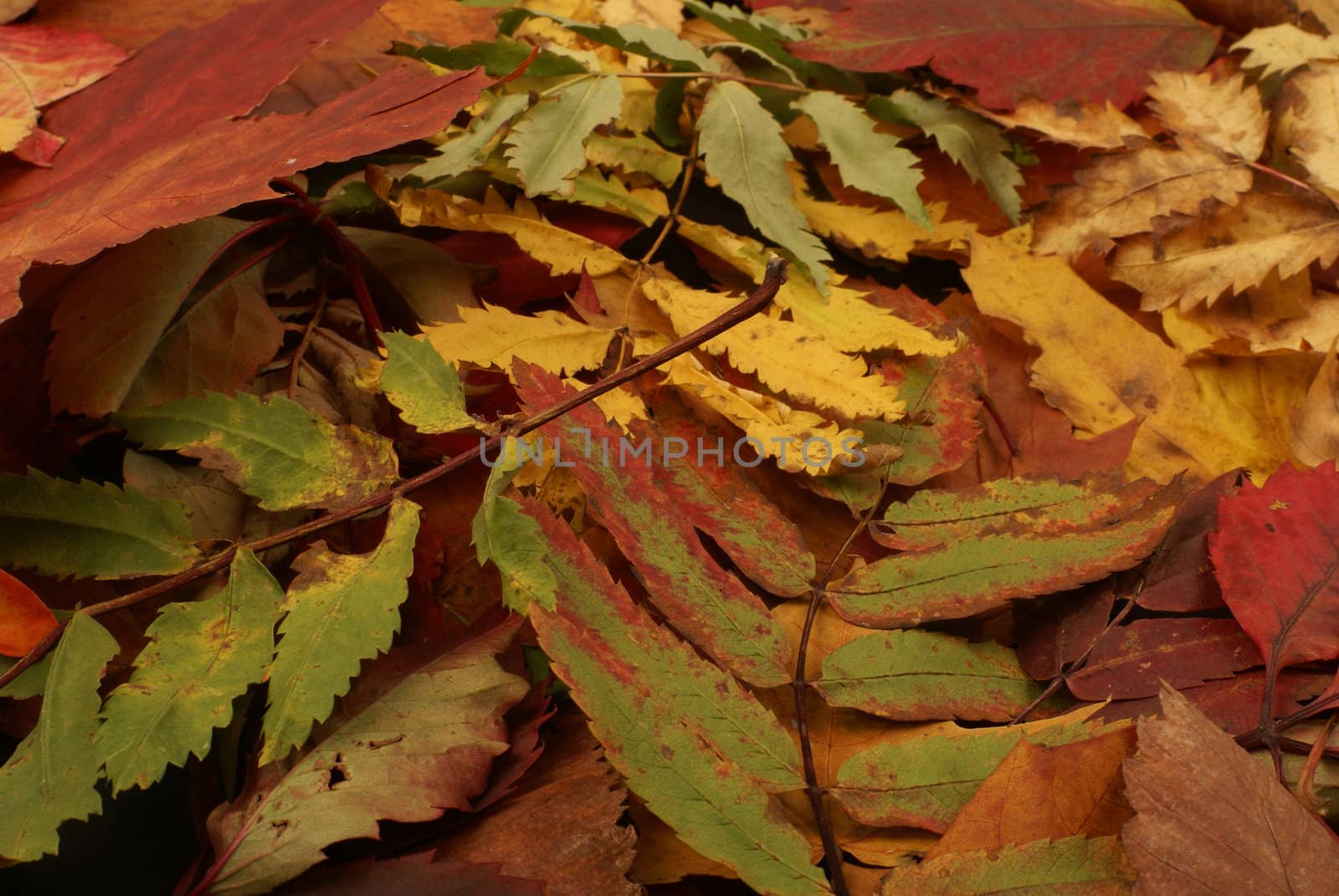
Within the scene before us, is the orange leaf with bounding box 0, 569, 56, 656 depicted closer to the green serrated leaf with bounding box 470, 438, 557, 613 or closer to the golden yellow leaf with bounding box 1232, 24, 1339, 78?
the green serrated leaf with bounding box 470, 438, 557, 613

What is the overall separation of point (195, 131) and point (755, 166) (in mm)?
302

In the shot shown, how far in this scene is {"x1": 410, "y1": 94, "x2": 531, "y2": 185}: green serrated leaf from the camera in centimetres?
56

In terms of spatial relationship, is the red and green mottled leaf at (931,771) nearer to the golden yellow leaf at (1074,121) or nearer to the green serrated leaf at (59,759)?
the green serrated leaf at (59,759)

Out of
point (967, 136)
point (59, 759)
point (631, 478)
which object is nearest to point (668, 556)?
point (631, 478)

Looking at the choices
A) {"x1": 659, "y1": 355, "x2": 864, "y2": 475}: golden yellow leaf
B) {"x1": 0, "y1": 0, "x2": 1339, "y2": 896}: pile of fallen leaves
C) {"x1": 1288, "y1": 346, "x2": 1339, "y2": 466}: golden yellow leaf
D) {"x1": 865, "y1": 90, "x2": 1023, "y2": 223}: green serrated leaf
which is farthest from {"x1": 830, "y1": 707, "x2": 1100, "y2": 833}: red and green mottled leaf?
{"x1": 865, "y1": 90, "x2": 1023, "y2": 223}: green serrated leaf

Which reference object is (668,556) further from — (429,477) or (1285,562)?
(1285,562)

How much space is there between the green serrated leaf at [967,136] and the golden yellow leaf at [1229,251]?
82 millimetres

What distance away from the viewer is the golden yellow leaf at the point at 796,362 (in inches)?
20.2

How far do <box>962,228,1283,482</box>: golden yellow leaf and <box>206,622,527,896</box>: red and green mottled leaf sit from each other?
35 cm

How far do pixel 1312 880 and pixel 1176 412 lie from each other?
290 mm

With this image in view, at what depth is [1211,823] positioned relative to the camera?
0.38m

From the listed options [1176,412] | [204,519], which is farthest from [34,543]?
[1176,412]

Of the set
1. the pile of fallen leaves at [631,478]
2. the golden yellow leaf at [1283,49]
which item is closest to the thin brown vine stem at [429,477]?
the pile of fallen leaves at [631,478]

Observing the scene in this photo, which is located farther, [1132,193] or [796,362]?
[1132,193]
